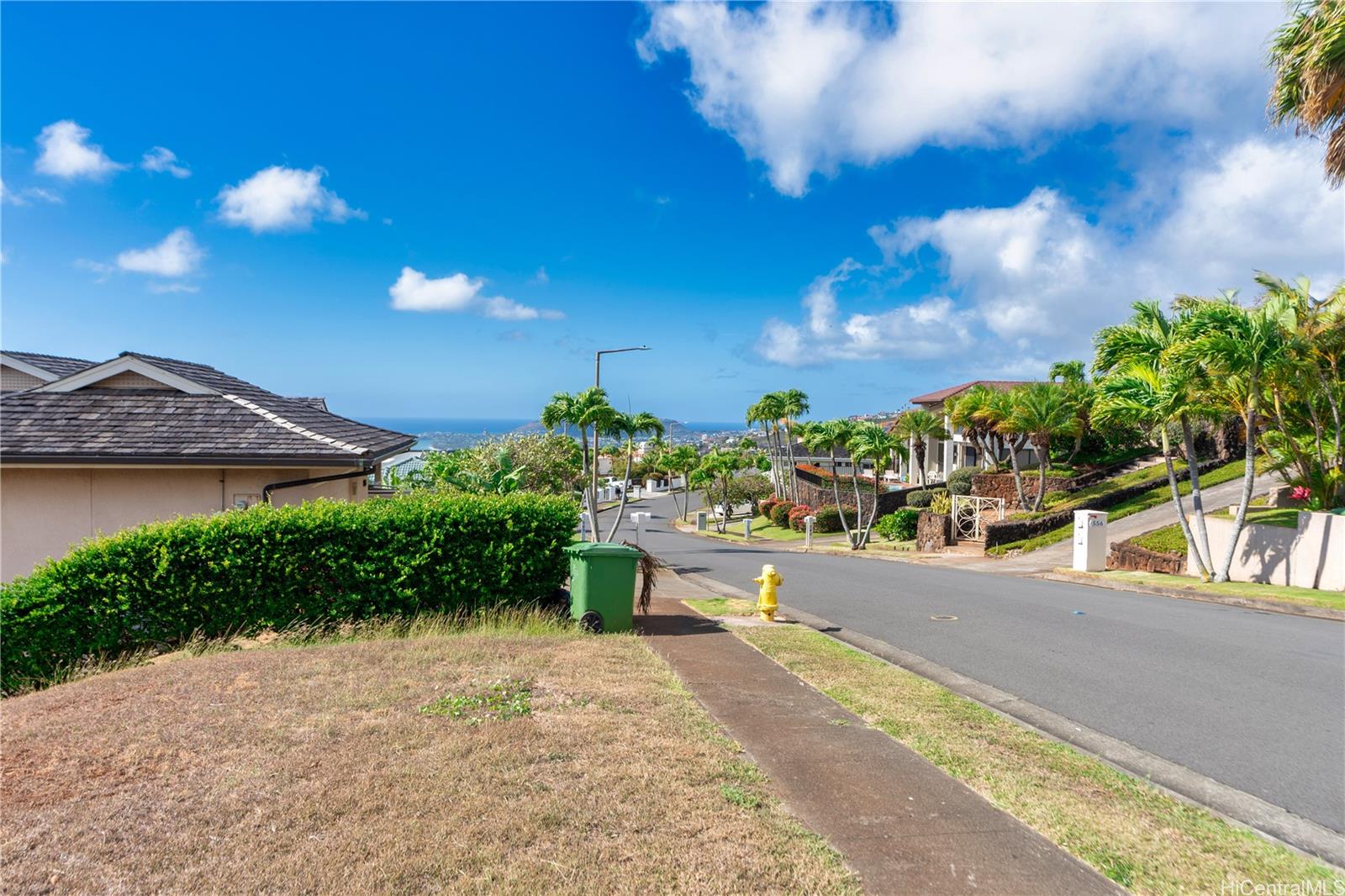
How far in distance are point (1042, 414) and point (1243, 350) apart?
15818 mm

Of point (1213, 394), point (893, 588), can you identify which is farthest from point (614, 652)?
point (1213, 394)

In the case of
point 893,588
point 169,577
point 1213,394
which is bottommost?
point 893,588

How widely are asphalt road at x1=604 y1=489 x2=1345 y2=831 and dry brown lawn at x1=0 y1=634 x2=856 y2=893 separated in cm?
375

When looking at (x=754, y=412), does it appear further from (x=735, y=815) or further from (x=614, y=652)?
(x=735, y=815)

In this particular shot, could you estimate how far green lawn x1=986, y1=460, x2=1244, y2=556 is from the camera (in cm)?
2716

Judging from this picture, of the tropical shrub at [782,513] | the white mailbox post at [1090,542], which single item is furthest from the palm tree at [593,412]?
the tropical shrub at [782,513]

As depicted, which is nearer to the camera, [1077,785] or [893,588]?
[1077,785]

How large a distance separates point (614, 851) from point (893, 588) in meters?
14.0

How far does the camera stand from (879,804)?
15.7ft

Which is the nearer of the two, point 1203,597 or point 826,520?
point 1203,597

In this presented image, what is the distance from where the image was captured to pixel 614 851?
157 inches
